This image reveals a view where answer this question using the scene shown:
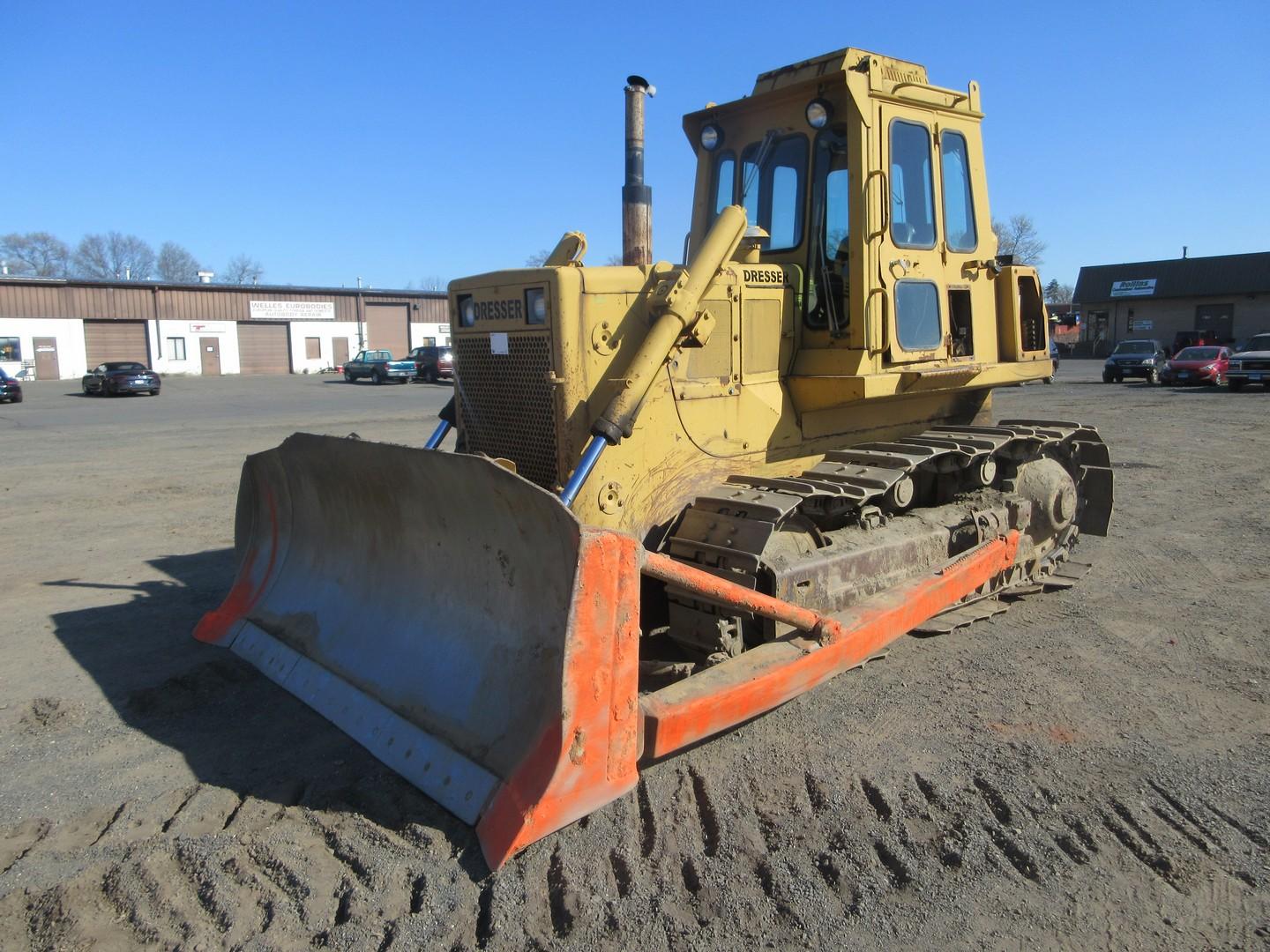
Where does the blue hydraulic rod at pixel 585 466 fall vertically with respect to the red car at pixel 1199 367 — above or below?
below

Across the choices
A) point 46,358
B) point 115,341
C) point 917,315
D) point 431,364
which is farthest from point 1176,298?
point 46,358

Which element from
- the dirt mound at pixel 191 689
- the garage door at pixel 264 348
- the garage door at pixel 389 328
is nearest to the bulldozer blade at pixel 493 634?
the dirt mound at pixel 191 689

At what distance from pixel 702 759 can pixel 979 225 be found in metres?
4.32

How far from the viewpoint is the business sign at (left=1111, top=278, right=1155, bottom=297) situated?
157 ft

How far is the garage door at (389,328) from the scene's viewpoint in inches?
2331

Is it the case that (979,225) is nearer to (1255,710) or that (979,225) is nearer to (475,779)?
(1255,710)

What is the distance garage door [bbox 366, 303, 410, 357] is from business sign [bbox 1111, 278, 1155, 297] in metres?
42.3

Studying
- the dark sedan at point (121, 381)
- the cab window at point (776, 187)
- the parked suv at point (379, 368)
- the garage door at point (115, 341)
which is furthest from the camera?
the garage door at point (115, 341)

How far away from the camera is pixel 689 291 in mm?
4750

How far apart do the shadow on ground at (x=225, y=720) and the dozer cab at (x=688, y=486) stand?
127 mm

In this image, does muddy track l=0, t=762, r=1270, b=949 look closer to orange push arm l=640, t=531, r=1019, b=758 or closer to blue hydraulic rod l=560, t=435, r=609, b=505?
orange push arm l=640, t=531, r=1019, b=758

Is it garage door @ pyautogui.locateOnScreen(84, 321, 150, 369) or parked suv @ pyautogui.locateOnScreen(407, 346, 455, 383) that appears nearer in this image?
parked suv @ pyautogui.locateOnScreen(407, 346, 455, 383)

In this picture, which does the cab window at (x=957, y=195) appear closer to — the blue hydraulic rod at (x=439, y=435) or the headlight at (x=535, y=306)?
the headlight at (x=535, y=306)

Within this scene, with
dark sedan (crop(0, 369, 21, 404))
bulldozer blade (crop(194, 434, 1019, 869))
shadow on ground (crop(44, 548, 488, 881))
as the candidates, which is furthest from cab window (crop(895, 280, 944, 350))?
dark sedan (crop(0, 369, 21, 404))
